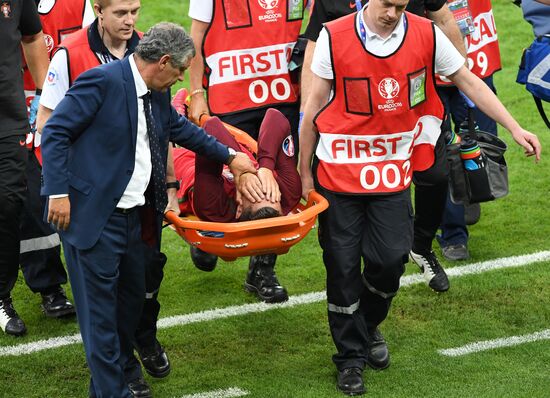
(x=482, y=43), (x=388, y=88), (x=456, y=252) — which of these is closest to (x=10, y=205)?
(x=388, y=88)

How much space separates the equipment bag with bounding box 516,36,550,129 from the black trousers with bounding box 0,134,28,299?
2.95 m

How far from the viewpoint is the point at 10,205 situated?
7.17 meters

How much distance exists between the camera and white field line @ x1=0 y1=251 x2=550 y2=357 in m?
7.21

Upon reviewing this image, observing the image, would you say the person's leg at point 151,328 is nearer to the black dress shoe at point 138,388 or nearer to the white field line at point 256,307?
the black dress shoe at point 138,388

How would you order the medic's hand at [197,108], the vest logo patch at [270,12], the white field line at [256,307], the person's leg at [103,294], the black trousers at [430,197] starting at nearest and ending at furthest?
1. the person's leg at [103,294]
2. the white field line at [256,307]
3. the black trousers at [430,197]
4. the medic's hand at [197,108]
5. the vest logo patch at [270,12]

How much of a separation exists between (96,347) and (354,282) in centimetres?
144

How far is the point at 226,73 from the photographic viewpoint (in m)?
7.74

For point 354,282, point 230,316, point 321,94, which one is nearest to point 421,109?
point 321,94

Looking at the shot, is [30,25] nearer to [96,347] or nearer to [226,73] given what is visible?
[226,73]

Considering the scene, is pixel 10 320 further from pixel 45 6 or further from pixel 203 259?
pixel 45 6

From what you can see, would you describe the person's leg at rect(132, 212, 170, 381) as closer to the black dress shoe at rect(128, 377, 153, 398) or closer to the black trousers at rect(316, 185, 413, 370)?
the black dress shoe at rect(128, 377, 153, 398)

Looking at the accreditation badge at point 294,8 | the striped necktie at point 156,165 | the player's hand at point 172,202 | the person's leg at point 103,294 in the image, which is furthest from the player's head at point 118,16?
the accreditation badge at point 294,8

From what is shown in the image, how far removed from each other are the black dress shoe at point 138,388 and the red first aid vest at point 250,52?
2.06 m

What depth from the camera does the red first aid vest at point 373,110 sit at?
6.13 meters
